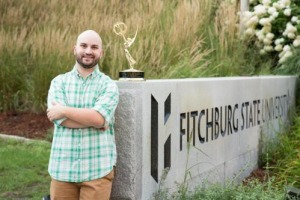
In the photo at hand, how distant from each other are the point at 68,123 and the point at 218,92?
241 centimetres

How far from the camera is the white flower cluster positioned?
1025 centimetres

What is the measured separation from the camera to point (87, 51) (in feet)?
12.2

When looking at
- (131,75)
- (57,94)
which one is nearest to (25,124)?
(131,75)

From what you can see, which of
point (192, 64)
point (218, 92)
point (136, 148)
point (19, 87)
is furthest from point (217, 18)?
point (136, 148)

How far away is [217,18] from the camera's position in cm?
1017

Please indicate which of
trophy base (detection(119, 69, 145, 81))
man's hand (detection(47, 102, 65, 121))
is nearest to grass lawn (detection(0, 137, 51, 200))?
trophy base (detection(119, 69, 145, 81))

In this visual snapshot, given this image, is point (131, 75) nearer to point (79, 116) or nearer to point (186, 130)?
point (79, 116)

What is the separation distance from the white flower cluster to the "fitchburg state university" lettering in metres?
2.14

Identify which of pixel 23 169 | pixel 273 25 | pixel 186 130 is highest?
pixel 273 25

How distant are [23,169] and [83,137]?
3.06 meters

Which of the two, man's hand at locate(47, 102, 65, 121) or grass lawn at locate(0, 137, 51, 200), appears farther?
grass lawn at locate(0, 137, 51, 200)

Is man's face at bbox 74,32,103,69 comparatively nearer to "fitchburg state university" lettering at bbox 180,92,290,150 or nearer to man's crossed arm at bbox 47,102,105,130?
man's crossed arm at bbox 47,102,105,130

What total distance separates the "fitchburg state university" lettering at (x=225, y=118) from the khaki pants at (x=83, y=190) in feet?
4.21

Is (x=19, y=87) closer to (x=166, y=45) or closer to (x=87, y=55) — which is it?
(x=166, y=45)
